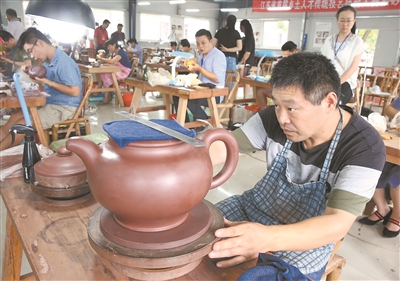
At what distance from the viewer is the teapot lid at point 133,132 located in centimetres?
64

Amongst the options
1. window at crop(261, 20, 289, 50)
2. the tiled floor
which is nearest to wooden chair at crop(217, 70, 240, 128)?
the tiled floor

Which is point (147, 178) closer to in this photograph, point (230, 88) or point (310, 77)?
point (310, 77)

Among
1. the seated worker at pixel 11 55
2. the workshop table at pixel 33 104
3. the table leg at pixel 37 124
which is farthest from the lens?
the seated worker at pixel 11 55

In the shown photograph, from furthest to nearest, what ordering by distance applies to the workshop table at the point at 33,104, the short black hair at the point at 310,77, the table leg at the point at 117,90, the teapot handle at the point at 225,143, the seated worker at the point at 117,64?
the seated worker at the point at 117,64, the table leg at the point at 117,90, the workshop table at the point at 33,104, the short black hair at the point at 310,77, the teapot handle at the point at 225,143

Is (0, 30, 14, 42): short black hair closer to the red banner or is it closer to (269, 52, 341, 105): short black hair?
(269, 52, 341, 105): short black hair

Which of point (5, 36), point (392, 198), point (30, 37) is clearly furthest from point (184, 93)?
point (5, 36)

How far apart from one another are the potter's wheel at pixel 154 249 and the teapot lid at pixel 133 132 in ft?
0.71

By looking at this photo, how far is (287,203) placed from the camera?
117 centimetres

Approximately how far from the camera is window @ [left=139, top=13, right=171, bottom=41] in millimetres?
14047

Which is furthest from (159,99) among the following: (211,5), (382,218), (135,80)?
(211,5)

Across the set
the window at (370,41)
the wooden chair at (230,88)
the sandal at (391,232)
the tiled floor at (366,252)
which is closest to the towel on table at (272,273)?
the tiled floor at (366,252)

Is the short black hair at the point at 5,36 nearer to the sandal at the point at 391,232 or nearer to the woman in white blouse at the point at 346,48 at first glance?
the woman in white blouse at the point at 346,48

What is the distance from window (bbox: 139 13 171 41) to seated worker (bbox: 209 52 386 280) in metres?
13.9

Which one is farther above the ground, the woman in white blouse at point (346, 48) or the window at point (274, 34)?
the window at point (274, 34)
